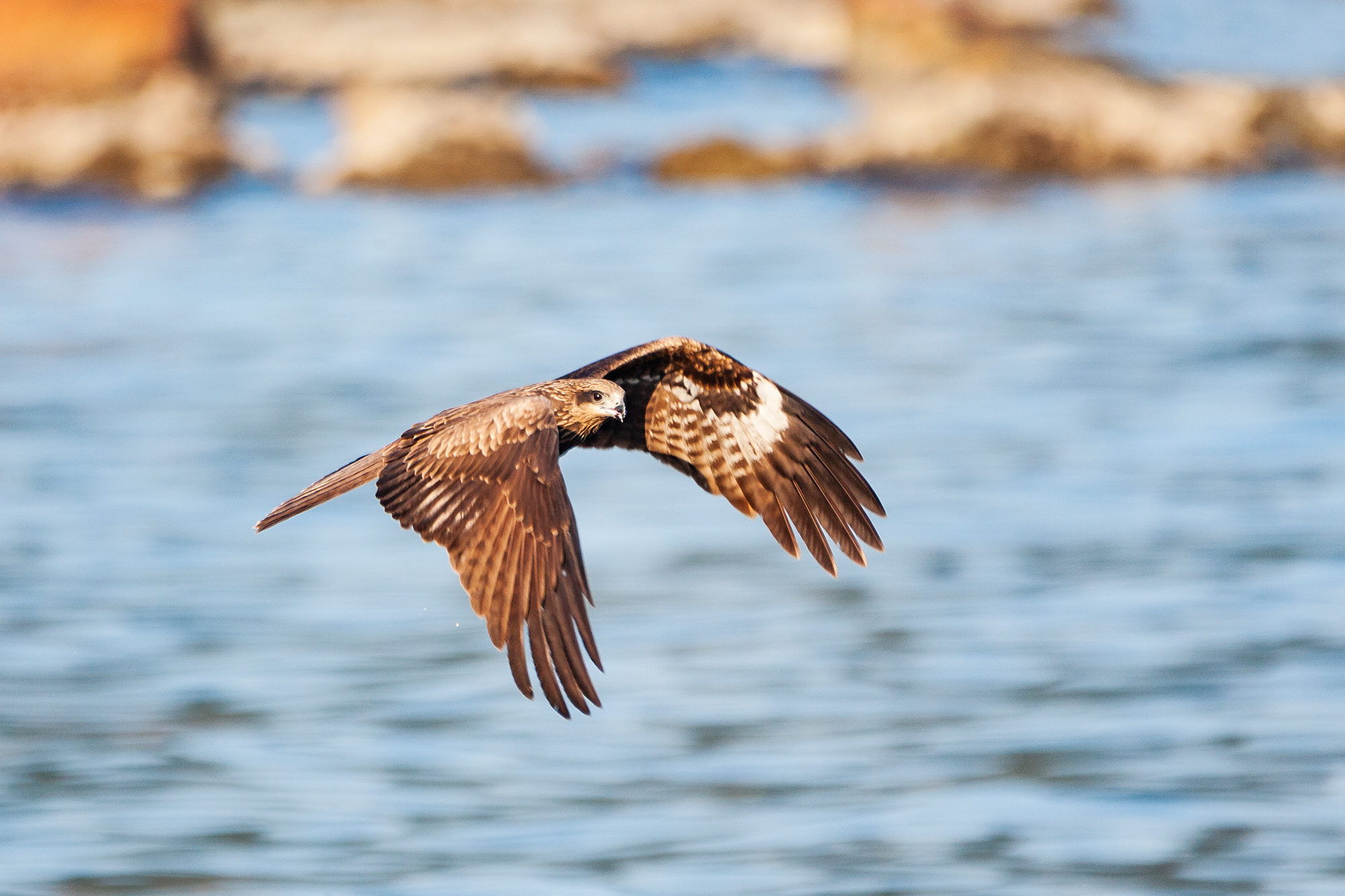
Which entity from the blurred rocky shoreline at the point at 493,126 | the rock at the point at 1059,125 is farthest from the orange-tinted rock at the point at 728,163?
the rock at the point at 1059,125

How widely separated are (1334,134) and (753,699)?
23.7m

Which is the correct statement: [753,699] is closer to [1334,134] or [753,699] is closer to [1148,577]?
[1148,577]

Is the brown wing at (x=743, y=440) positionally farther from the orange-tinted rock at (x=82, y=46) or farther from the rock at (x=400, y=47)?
the rock at (x=400, y=47)

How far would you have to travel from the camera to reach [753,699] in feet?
37.6

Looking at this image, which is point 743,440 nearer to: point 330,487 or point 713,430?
point 713,430

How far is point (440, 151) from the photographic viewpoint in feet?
106

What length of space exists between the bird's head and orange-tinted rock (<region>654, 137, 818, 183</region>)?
24.5 metres

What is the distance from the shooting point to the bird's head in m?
7.61

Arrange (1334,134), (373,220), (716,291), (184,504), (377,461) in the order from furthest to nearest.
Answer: (1334,134)
(373,220)
(716,291)
(184,504)
(377,461)

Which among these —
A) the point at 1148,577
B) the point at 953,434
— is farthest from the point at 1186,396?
the point at 1148,577

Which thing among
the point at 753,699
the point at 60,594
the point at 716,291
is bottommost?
the point at 753,699

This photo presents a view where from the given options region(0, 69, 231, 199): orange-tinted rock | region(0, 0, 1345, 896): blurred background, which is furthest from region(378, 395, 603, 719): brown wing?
region(0, 69, 231, 199): orange-tinted rock

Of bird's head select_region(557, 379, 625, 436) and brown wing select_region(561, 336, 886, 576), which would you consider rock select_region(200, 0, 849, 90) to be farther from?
bird's head select_region(557, 379, 625, 436)

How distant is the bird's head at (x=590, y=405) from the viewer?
7.61m
